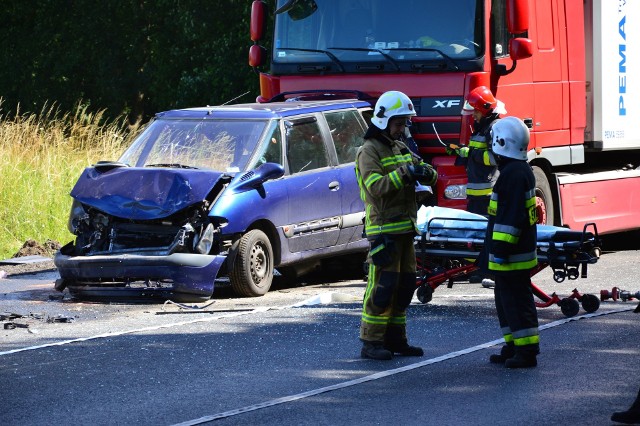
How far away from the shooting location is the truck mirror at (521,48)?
13453 mm

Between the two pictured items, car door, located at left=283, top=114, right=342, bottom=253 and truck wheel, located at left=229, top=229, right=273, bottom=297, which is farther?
car door, located at left=283, top=114, right=342, bottom=253

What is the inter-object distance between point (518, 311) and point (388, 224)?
3.40ft

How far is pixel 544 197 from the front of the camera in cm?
1455

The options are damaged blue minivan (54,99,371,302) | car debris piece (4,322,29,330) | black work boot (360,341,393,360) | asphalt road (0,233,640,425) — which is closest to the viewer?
asphalt road (0,233,640,425)

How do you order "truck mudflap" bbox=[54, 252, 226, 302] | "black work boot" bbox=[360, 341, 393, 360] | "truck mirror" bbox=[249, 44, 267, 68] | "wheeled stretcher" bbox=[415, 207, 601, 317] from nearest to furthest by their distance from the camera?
"black work boot" bbox=[360, 341, 393, 360] → "wheeled stretcher" bbox=[415, 207, 601, 317] → "truck mudflap" bbox=[54, 252, 226, 302] → "truck mirror" bbox=[249, 44, 267, 68]

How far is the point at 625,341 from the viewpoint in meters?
9.47

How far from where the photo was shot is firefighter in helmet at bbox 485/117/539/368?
8.64 meters

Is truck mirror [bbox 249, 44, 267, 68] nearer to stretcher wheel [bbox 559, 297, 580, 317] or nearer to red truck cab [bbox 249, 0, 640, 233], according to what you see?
red truck cab [bbox 249, 0, 640, 233]

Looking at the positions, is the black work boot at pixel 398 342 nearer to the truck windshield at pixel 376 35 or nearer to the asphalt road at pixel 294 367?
the asphalt road at pixel 294 367

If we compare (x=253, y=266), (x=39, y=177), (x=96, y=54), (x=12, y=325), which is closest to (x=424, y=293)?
(x=253, y=266)

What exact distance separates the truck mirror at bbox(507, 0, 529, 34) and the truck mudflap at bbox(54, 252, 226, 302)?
3.98 meters

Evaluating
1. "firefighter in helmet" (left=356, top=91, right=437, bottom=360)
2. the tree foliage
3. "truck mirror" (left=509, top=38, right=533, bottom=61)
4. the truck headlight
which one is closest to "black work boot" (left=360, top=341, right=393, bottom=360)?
"firefighter in helmet" (left=356, top=91, right=437, bottom=360)

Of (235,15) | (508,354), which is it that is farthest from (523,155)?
(235,15)

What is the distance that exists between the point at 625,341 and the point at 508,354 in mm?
1174
